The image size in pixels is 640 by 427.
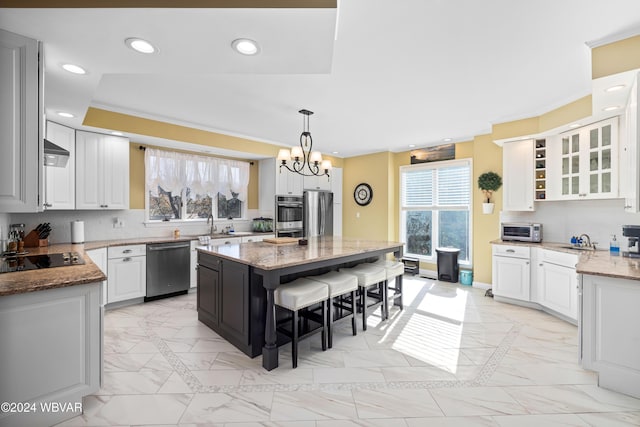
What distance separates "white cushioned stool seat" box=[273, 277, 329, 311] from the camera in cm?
243

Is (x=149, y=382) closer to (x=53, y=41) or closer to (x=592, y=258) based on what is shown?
(x=53, y=41)

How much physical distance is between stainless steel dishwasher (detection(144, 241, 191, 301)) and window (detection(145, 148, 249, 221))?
0.81 metres

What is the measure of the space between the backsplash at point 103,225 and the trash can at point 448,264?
432 centimetres

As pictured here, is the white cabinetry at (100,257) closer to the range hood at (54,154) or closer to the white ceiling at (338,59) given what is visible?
the range hood at (54,154)

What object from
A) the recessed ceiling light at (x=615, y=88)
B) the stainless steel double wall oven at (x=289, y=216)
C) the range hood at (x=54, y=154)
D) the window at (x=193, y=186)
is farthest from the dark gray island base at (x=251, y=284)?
the recessed ceiling light at (x=615, y=88)

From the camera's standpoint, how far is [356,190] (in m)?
6.75

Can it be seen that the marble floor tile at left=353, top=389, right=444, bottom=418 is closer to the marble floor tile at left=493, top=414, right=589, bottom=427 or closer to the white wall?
the marble floor tile at left=493, top=414, right=589, bottom=427

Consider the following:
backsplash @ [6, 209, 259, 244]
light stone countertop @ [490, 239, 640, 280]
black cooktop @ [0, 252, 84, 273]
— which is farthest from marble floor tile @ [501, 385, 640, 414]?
backsplash @ [6, 209, 259, 244]

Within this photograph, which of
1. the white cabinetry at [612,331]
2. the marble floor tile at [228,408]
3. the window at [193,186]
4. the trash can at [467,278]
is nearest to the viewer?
the marble floor tile at [228,408]

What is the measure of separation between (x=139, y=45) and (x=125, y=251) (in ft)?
9.87

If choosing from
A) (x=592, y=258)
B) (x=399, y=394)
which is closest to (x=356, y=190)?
(x=592, y=258)

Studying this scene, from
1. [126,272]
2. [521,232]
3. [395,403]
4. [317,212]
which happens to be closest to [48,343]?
[395,403]

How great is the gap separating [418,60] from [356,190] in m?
4.32

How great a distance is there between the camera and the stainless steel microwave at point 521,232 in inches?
158
